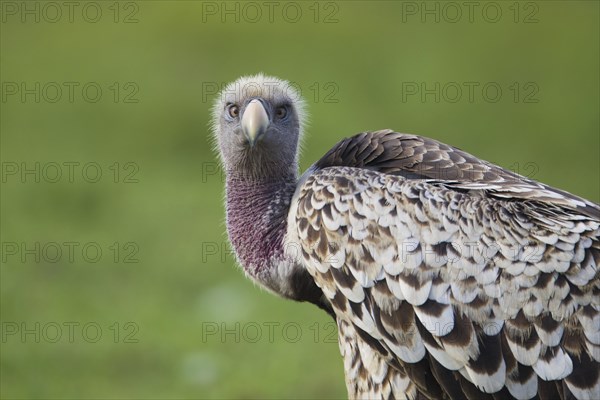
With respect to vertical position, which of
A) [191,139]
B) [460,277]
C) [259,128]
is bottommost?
[191,139]

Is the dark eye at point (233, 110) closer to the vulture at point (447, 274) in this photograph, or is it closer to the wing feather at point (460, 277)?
the vulture at point (447, 274)

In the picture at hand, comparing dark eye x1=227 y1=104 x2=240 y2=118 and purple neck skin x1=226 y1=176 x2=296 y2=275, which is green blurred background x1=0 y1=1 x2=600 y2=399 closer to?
purple neck skin x1=226 y1=176 x2=296 y2=275

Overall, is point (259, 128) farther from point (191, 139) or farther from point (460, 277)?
point (191, 139)

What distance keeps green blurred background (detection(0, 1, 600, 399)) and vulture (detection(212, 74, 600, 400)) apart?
404cm

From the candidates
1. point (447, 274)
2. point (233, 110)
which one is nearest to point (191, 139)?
point (233, 110)

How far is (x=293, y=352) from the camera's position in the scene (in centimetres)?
1094

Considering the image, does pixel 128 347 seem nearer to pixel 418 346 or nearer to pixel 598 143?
pixel 418 346

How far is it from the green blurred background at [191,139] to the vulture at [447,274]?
404 cm

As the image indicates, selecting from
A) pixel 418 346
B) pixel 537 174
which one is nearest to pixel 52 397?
pixel 418 346

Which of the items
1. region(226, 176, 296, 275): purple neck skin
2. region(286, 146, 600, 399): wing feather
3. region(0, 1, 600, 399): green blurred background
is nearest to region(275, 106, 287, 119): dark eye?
region(226, 176, 296, 275): purple neck skin

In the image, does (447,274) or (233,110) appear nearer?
(447,274)

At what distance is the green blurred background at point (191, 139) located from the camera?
426 inches

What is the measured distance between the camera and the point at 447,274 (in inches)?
225

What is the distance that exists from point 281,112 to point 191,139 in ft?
32.9
